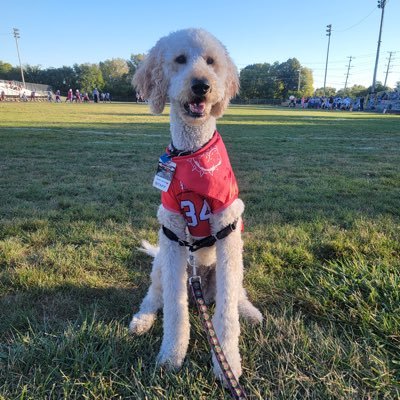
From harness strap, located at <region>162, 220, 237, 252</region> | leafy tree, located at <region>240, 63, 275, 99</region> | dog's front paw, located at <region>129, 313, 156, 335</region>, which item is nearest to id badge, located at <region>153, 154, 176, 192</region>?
harness strap, located at <region>162, 220, 237, 252</region>

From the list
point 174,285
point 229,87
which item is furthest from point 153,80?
point 174,285

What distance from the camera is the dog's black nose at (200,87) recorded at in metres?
1.98

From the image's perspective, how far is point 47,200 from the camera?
4.73m

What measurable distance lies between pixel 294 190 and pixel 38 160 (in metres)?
5.25

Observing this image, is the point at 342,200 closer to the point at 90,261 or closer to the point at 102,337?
the point at 90,261

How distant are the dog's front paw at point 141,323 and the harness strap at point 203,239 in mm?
582

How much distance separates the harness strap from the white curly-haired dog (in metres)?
0.02

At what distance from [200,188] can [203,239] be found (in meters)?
0.34

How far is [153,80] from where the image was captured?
2.31 m

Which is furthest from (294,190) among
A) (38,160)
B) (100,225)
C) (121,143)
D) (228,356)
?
(121,143)

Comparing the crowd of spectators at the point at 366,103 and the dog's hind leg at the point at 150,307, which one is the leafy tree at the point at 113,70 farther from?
the dog's hind leg at the point at 150,307

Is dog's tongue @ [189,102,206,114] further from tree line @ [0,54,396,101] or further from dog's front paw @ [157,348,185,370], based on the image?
tree line @ [0,54,396,101]

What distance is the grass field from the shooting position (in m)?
1.78

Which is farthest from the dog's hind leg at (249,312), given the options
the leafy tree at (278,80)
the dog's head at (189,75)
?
the leafy tree at (278,80)
